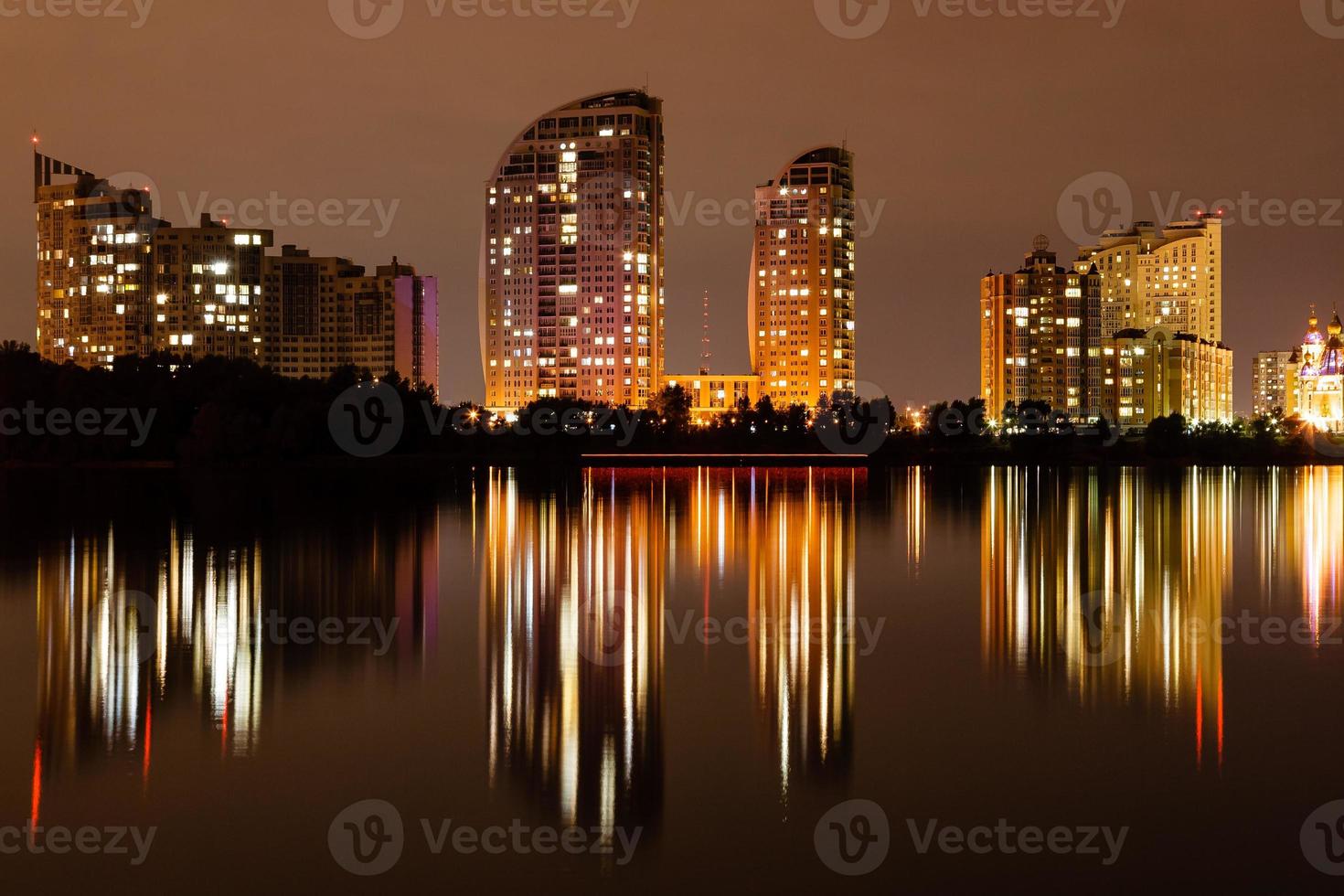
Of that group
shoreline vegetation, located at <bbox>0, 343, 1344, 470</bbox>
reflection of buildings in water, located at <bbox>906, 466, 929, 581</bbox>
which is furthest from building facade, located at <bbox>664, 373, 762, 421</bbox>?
reflection of buildings in water, located at <bbox>906, 466, 929, 581</bbox>

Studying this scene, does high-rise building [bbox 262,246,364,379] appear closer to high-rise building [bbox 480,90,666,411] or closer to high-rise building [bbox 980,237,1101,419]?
high-rise building [bbox 480,90,666,411]

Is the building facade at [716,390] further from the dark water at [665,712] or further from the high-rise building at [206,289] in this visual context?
the dark water at [665,712]

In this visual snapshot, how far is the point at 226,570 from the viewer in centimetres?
2462

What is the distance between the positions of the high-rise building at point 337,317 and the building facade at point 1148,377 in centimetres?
8016

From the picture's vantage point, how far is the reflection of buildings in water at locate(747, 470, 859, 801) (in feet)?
41.9

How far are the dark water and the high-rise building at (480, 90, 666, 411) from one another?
111m

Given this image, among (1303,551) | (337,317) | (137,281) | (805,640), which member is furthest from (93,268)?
(805,640)

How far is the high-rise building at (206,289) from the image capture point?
13462 cm

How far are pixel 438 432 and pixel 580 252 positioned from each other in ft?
170

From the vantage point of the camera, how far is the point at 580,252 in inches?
5487

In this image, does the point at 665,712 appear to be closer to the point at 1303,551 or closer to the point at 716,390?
the point at 1303,551

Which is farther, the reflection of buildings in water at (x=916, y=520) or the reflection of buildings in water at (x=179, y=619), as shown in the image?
the reflection of buildings in water at (x=916, y=520)

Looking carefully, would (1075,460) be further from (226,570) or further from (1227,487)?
(226,570)

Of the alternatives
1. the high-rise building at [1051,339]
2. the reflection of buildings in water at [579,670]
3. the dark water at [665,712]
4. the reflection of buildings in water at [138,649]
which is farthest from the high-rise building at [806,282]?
the reflection of buildings in water at [138,649]
